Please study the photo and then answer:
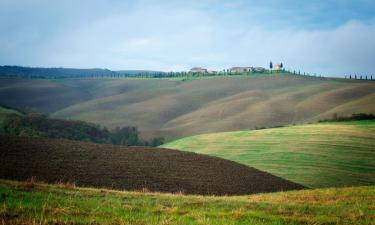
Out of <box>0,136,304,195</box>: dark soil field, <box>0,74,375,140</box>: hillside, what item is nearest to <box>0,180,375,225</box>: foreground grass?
<box>0,136,304,195</box>: dark soil field

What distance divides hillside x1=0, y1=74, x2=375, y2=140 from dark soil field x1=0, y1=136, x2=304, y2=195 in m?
48.6

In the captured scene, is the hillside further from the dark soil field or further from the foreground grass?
the foreground grass

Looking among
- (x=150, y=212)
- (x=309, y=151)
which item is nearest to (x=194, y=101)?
(x=309, y=151)

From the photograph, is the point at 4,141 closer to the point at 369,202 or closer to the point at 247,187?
the point at 247,187

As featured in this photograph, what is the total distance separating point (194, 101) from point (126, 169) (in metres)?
110

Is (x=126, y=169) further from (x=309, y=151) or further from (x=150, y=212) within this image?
(x=309, y=151)

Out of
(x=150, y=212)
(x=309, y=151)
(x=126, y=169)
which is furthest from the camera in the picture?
(x=309, y=151)

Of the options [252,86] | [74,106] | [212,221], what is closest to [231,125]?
[252,86]

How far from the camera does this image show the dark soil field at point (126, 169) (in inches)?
1158

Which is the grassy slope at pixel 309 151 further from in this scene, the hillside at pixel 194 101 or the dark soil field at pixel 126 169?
the hillside at pixel 194 101

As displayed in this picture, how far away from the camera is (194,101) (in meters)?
144

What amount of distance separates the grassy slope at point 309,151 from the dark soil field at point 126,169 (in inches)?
275

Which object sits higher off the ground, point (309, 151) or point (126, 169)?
point (126, 169)

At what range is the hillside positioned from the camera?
104 metres
